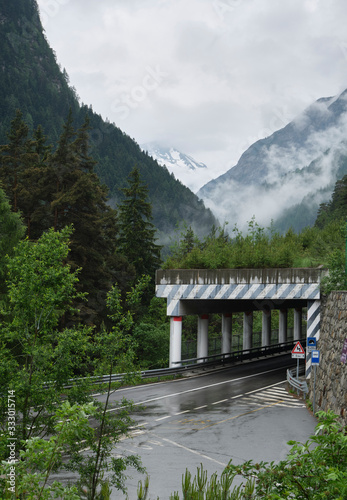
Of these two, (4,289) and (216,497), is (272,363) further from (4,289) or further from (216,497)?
(216,497)

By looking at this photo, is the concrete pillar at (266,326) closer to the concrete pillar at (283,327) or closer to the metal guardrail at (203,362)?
the metal guardrail at (203,362)

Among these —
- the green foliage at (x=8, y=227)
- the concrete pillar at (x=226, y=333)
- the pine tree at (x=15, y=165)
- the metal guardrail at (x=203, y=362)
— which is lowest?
the metal guardrail at (x=203, y=362)

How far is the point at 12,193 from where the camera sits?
5053cm

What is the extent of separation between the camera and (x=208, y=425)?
19109 millimetres

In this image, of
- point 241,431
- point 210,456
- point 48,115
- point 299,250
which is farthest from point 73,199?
point 48,115

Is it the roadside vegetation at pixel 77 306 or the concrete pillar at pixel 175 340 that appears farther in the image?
the concrete pillar at pixel 175 340

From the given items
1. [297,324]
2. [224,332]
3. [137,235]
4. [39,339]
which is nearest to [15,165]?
[137,235]

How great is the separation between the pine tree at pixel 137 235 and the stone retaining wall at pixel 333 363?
36909 mm

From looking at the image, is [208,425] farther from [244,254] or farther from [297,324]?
[297,324]

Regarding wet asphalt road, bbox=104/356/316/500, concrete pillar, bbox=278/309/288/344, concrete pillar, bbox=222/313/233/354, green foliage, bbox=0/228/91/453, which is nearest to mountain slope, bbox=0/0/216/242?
concrete pillar, bbox=278/309/288/344

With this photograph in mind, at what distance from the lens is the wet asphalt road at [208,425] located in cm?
1401

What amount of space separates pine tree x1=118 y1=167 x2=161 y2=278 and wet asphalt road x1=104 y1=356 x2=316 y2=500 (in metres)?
27.3

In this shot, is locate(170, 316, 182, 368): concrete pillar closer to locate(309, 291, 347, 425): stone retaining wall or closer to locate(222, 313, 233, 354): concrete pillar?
locate(222, 313, 233, 354): concrete pillar

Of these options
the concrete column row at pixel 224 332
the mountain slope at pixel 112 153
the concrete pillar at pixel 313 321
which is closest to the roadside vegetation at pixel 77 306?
the concrete pillar at pixel 313 321
